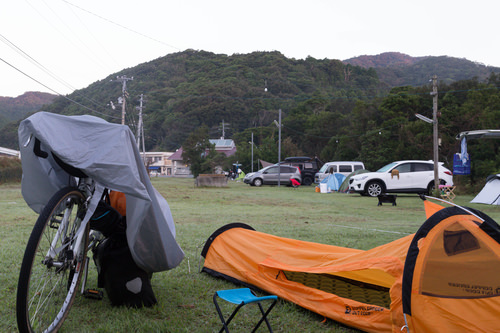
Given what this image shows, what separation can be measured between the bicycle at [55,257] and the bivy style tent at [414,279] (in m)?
1.60

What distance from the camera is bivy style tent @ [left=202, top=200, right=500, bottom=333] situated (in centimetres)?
247

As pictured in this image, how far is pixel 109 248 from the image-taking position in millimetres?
3229

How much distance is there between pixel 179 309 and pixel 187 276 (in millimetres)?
1017

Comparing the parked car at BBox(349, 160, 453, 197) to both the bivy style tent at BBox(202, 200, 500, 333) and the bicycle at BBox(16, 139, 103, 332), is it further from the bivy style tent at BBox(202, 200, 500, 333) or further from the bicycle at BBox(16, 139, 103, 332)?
the bicycle at BBox(16, 139, 103, 332)

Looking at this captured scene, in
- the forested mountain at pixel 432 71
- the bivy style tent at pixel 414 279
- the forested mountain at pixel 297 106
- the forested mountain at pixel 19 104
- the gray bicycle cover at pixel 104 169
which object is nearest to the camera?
the bivy style tent at pixel 414 279

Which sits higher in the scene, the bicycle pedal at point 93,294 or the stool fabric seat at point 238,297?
the stool fabric seat at point 238,297

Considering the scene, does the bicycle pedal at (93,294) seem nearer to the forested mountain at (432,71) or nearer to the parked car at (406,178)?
the parked car at (406,178)

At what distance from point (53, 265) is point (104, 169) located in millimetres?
680

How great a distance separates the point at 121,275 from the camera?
3.15 meters

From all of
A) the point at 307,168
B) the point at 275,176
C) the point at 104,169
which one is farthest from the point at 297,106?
the point at 104,169

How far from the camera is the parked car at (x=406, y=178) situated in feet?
59.8

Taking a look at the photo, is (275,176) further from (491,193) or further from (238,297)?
(238,297)

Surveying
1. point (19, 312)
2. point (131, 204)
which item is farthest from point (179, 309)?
point (19, 312)

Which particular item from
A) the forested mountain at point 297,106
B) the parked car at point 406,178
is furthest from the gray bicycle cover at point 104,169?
the forested mountain at point 297,106
